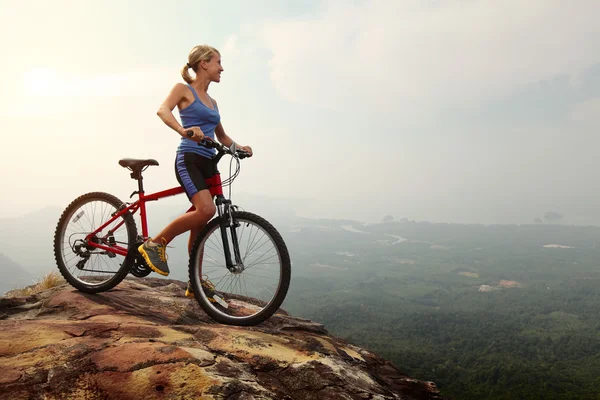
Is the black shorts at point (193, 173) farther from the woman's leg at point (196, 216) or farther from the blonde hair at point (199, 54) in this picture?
the blonde hair at point (199, 54)

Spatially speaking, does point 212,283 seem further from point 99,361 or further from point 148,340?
point 99,361

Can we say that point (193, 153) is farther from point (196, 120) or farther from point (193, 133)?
point (193, 133)

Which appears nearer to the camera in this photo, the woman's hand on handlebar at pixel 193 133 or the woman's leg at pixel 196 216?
the woman's hand on handlebar at pixel 193 133

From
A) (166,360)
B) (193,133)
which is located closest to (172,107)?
(193,133)

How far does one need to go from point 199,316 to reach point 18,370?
2.56 m

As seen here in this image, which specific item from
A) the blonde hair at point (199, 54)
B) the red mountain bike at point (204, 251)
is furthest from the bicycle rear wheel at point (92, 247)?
the blonde hair at point (199, 54)

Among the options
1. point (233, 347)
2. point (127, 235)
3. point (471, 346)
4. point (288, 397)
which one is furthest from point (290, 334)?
point (471, 346)

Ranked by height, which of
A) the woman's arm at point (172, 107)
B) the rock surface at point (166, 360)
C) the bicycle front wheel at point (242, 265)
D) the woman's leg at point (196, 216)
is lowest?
the rock surface at point (166, 360)

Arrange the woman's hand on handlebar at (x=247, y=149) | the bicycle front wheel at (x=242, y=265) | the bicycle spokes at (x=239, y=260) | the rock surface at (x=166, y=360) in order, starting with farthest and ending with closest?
the woman's hand on handlebar at (x=247, y=149) → the bicycle spokes at (x=239, y=260) → the bicycle front wheel at (x=242, y=265) → the rock surface at (x=166, y=360)

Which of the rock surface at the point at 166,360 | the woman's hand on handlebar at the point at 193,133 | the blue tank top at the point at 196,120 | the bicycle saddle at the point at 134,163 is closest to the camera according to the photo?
the rock surface at the point at 166,360

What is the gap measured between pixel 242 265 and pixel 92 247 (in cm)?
273

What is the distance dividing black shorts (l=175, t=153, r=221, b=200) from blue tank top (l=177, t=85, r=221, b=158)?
0.26 ft

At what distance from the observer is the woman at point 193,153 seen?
5141 millimetres

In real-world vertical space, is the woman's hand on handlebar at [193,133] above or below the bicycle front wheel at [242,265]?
above
